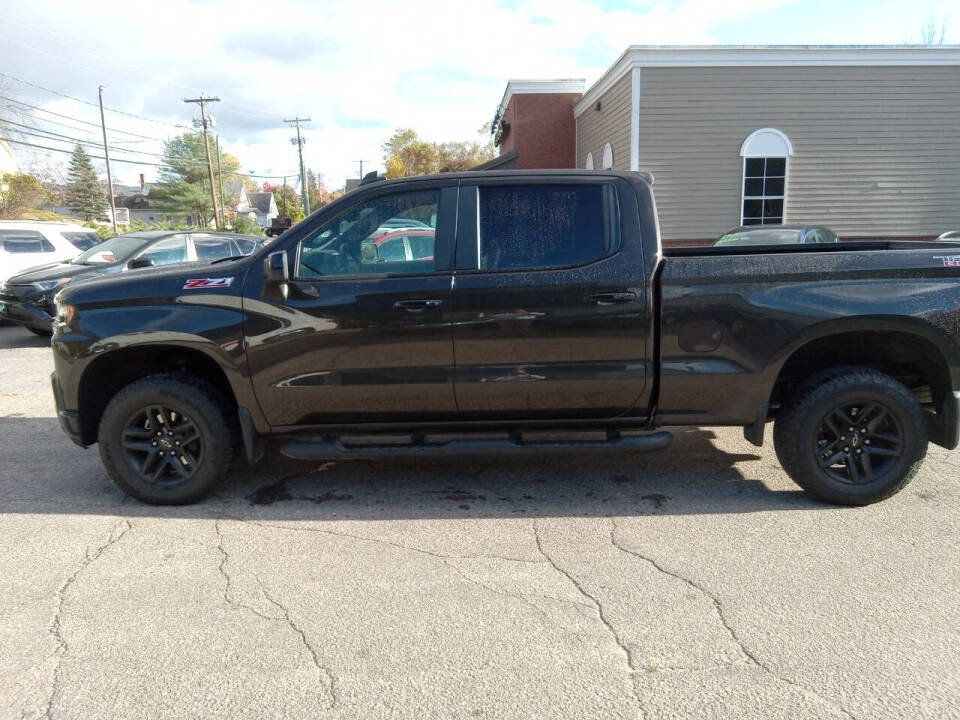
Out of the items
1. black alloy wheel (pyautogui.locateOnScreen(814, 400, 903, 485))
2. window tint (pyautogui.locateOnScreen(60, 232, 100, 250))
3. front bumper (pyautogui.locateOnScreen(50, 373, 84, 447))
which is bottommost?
black alloy wheel (pyautogui.locateOnScreen(814, 400, 903, 485))

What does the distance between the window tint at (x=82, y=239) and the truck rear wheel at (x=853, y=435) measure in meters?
13.8

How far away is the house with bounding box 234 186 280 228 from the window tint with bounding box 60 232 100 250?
79.3 meters

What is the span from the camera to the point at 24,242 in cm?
1309

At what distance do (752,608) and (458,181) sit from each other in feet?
9.19

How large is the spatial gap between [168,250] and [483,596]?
9.57 meters

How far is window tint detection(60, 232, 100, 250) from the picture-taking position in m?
13.9

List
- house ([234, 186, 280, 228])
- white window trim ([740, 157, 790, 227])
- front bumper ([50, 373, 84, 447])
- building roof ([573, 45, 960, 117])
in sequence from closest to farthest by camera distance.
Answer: front bumper ([50, 373, 84, 447]), building roof ([573, 45, 960, 117]), white window trim ([740, 157, 790, 227]), house ([234, 186, 280, 228])

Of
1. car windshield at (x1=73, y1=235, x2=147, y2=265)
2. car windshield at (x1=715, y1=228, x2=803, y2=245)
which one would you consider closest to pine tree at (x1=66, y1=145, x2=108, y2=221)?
car windshield at (x1=73, y1=235, x2=147, y2=265)

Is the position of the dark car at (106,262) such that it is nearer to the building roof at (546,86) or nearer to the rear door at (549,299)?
the rear door at (549,299)

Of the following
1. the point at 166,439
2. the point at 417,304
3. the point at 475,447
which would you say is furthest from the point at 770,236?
the point at 166,439

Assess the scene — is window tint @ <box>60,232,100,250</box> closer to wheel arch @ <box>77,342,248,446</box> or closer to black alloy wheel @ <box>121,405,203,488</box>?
wheel arch @ <box>77,342,248,446</box>

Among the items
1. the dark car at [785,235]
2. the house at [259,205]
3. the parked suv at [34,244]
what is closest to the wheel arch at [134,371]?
the dark car at [785,235]

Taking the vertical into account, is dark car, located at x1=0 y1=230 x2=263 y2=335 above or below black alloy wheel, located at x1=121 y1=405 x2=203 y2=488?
above

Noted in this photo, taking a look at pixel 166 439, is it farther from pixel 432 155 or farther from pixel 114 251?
pixel 432 155
